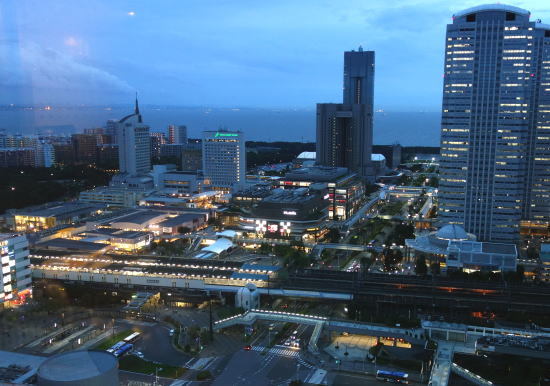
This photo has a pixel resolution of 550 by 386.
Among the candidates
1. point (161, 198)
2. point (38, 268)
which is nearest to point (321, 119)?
point (161, 198)

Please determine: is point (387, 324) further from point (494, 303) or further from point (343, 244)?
point (343, 244)

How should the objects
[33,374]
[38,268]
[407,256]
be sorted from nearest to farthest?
[33,374]
[38,268]
[407,256]

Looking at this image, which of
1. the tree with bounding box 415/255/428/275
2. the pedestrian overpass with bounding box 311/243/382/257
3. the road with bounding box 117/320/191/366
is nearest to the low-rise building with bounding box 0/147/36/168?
the pedestrian overpass with bounding box 311/243/382/257

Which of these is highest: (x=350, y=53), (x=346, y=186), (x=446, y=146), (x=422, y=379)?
(x=350, y=53)

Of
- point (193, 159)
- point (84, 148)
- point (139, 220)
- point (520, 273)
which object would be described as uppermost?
point (84, 148)

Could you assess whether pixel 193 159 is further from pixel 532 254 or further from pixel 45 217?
pixel 532 254

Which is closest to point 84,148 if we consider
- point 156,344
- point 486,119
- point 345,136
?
point 345,136
